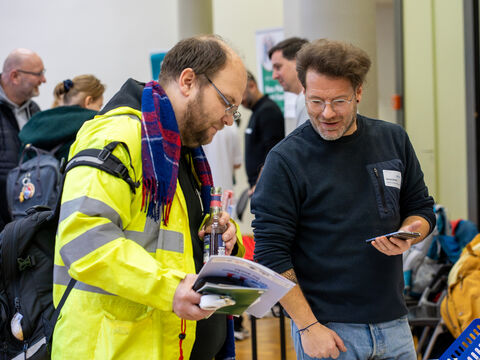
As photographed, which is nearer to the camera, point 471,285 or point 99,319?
point 99,319

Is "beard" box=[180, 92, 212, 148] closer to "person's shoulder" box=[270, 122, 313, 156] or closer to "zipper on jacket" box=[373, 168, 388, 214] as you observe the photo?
"person's shoulder" box=[270, 122, 313, 156]

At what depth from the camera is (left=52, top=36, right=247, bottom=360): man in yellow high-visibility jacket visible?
133cm

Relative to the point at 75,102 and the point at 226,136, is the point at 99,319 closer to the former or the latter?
the point at 75,102

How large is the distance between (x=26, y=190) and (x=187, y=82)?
1.68 metres

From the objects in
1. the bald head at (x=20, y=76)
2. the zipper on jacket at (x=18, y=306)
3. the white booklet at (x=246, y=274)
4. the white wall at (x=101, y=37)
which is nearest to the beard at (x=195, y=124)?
the white booklet at (x=246, y=274)

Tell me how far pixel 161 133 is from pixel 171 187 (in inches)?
5.3

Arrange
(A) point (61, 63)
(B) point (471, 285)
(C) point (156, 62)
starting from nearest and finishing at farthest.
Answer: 1. (B) point (471, 285)
2. (C) point (156, 62)
3. (A) point (61, 63)

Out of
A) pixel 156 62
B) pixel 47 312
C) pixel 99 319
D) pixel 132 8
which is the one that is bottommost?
pixel 47 312

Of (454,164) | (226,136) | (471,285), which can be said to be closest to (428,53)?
(454,164)

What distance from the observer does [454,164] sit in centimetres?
580

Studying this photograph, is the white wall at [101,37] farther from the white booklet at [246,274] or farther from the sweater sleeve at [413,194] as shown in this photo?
the white booklet at [246,274]

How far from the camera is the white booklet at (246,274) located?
1281mm

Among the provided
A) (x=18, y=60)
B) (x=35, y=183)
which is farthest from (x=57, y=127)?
(x=18, y=60)

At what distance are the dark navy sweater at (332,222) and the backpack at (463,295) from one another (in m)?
1.63
